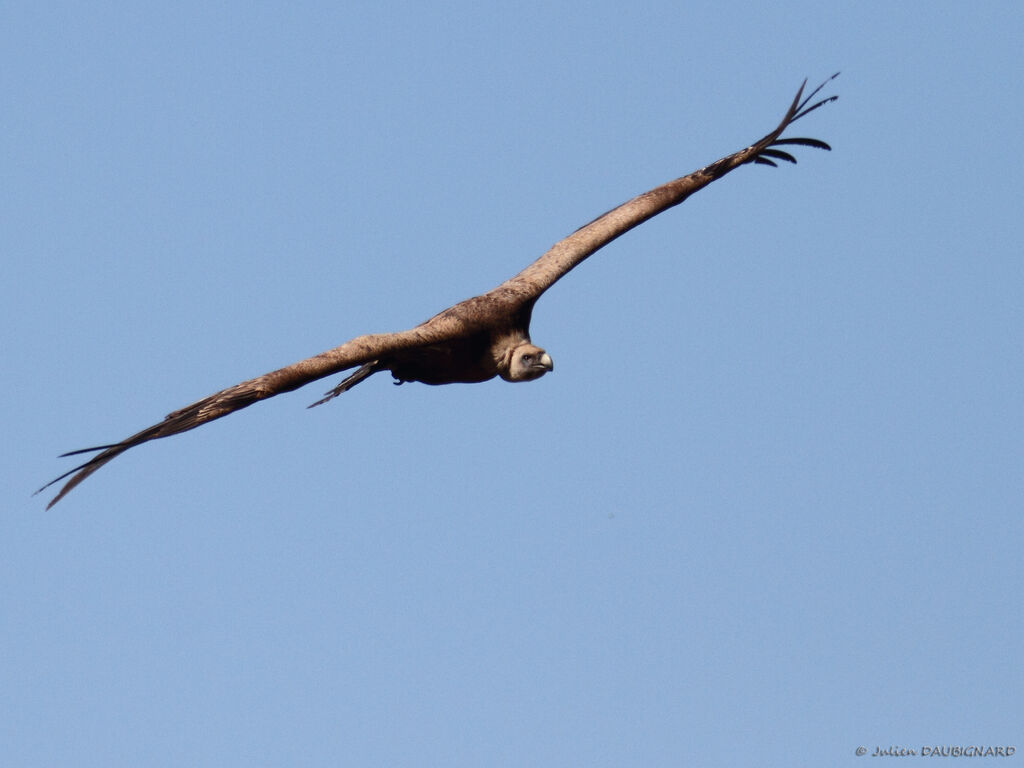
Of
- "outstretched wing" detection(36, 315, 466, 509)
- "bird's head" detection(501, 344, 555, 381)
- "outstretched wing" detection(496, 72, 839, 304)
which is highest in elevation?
"outstretched wing" detection(496, 72, 839, 304)

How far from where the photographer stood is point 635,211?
1939cm

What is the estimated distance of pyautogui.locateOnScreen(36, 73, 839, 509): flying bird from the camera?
1467 centimetres

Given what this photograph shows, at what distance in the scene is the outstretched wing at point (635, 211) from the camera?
18.0 metres

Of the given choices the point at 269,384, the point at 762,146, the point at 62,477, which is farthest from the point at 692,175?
the point at 62,477

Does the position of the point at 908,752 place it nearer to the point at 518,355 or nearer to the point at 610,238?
the point at 518,355

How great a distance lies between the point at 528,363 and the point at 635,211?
3.29 metres

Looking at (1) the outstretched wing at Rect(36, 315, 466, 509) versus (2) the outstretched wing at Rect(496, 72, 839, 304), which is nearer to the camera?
(1) the outstretched wing at Rect(36, 315, 466, 509)

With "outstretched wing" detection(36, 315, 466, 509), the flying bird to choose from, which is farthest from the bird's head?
"outstretched wing" detection(36, 315, 466, 509)

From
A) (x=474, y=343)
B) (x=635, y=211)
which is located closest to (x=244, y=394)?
(x=474, y=343)

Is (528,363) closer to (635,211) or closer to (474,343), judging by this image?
(474,343)

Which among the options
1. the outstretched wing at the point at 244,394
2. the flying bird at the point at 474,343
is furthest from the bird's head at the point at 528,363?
the outstretched wing at the point at 244,394

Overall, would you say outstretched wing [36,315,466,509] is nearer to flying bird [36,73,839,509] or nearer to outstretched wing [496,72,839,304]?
flying bird [36,73,839,509]

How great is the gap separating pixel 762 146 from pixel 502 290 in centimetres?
448

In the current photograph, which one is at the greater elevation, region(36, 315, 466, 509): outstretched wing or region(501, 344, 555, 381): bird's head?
region(501, 344, 555, 381): bird's head
